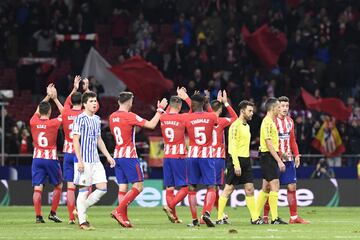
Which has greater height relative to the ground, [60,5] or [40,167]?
[60,5]

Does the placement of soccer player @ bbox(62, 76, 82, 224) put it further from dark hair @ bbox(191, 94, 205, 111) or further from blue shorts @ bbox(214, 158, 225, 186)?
blue shorts @ bbox(214, 158, 225, 186)

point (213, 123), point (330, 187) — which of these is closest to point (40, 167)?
point (213, 123)

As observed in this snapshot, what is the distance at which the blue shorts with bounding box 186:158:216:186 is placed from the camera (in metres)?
23.8

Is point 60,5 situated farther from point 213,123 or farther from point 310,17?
point 213,123

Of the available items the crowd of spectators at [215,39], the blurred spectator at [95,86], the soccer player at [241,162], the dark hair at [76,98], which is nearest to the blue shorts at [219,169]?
the soccer player at [241,162]

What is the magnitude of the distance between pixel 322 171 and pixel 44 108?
13.0 meters

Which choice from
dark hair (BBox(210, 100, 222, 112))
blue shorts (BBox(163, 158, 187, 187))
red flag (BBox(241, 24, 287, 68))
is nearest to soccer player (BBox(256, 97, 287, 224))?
dark hair (BBox(210, 100, 222, 112))

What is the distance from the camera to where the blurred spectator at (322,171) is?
36000mm

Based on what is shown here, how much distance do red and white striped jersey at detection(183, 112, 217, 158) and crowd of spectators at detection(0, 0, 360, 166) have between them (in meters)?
14.9

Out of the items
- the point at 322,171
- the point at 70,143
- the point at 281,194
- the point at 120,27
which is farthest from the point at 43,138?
the point at 120,27

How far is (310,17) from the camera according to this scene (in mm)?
43531

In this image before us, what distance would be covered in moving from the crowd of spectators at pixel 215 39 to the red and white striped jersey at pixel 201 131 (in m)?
14.9

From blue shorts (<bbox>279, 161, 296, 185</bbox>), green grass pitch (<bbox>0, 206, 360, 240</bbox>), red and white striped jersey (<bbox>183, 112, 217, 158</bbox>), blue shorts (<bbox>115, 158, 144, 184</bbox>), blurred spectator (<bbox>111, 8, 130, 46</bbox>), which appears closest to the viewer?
green grass pitch (<bbox>0, 206, 360, 240</bbox>)

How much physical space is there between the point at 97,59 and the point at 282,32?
6.69 m
